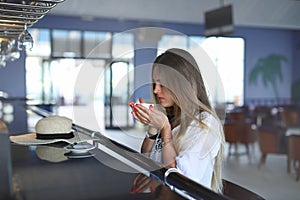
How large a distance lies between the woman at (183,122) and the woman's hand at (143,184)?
11 centimetres

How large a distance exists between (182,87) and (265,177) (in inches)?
133

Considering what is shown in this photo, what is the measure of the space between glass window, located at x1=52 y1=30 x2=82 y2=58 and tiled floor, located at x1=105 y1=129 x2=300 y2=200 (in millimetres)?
4654

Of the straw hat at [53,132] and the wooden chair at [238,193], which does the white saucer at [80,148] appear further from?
the wooden chair at [238,193]

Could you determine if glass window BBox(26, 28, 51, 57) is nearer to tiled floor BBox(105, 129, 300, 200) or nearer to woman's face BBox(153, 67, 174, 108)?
tiled floor BBox(105, 129, 300, 200)

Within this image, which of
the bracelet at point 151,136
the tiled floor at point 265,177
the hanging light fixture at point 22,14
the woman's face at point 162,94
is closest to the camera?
the woman's face at point 162,94

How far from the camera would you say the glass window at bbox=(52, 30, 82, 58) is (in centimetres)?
764

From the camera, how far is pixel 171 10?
22.3 feet

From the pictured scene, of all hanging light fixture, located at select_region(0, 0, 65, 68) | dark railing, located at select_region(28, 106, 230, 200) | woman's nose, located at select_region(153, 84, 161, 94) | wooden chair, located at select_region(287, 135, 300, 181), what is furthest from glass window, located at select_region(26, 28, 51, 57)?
woman's nose, located at select_region(153, 84, 161, 94)

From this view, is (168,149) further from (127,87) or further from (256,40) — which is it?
(256,40)

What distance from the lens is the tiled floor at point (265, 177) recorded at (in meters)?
3.32

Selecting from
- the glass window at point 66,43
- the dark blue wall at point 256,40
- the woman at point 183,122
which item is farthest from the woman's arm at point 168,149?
the glass window at point 66,43

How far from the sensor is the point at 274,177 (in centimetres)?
390

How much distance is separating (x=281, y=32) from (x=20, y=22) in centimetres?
865

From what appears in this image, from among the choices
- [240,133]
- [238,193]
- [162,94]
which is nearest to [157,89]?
[162,94]
